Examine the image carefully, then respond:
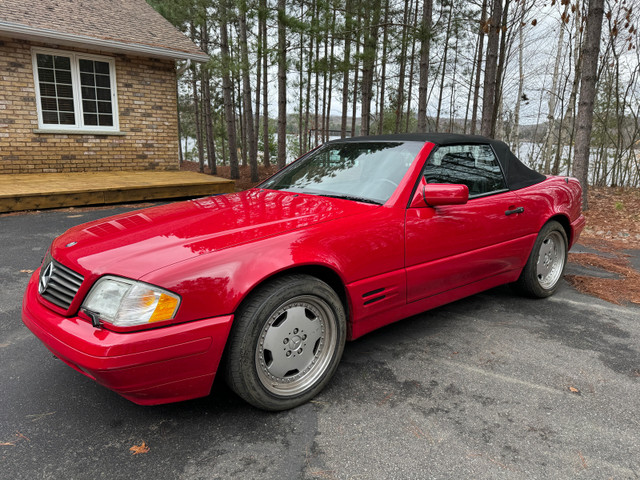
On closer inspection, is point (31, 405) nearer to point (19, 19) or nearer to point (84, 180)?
point (84, 180)

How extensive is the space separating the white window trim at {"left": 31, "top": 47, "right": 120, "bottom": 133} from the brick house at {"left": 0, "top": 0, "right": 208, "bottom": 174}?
0.8 inches

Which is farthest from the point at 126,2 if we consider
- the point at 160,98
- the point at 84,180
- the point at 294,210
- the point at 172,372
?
the point at 172,372

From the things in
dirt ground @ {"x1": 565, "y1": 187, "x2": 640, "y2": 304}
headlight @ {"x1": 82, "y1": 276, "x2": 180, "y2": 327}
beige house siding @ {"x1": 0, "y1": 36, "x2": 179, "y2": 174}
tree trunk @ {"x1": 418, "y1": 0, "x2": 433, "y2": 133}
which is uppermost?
tree trunk @ {"x1": 418, "y1": 0, "x2": 433, "y2": 133}

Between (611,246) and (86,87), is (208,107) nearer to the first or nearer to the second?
(86,87)

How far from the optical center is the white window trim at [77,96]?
9469 mm

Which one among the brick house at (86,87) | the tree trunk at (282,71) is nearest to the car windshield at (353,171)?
the tree trunk at (282,71)

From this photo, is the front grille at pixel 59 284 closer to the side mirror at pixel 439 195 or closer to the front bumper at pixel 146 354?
the front bumper at pixel 146 354

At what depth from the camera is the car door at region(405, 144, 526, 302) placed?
9.05ft

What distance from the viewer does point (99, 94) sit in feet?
33.6

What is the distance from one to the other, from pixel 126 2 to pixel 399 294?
42.8 feet

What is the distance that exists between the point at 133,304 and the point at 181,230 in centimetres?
57

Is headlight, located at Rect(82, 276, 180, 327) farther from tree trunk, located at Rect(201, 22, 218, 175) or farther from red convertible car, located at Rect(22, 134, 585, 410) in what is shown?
tree trunk, located at Rect(201, 22, 218, 175)

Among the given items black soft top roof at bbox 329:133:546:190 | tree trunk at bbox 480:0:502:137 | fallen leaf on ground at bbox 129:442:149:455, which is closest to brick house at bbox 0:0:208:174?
tree trunk at bbox 480:0:502:137

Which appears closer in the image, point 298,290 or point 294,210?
point 298,290
